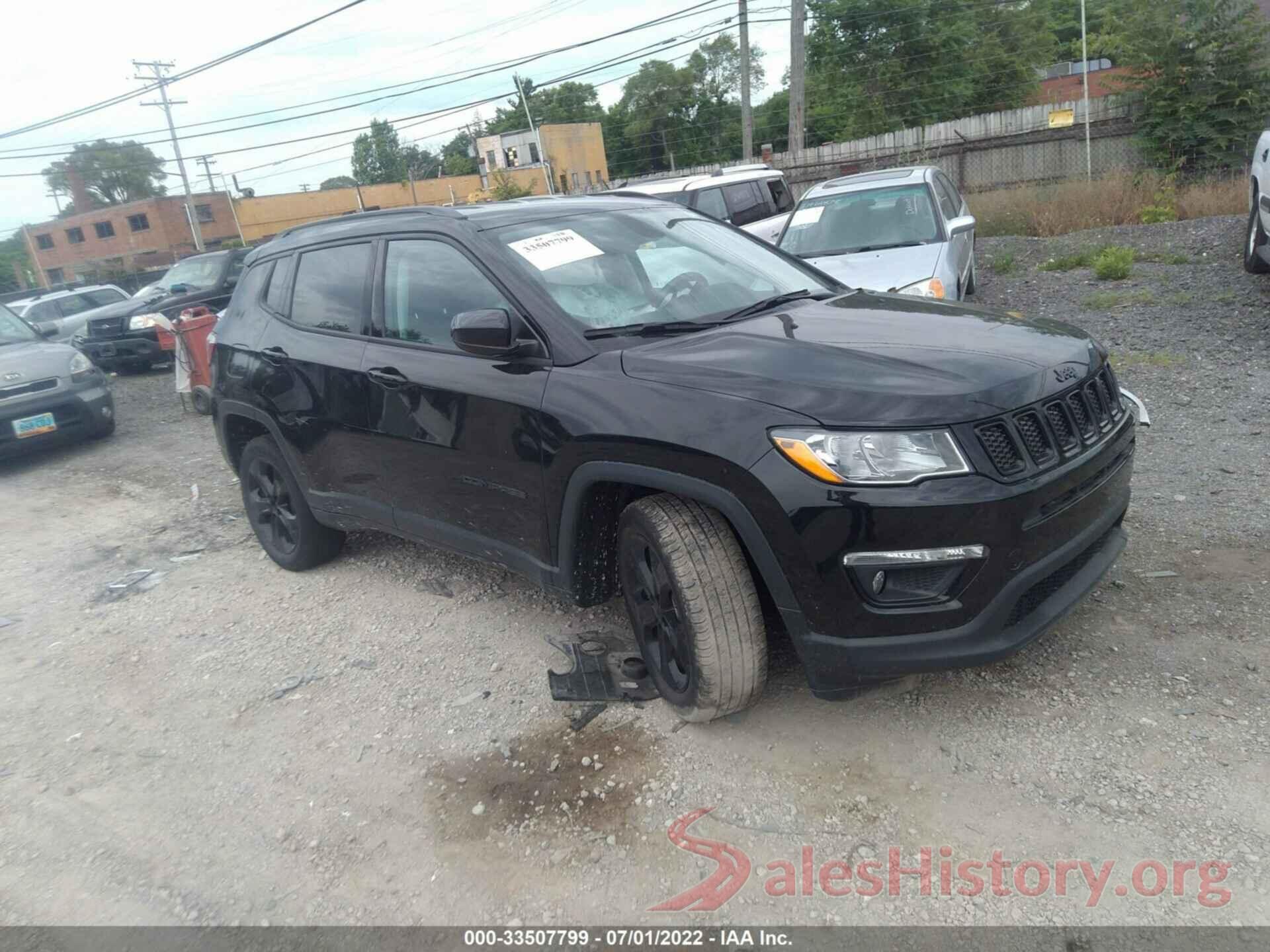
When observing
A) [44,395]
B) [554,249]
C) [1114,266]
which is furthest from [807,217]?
[44,395]

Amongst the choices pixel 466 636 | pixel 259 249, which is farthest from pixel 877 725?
pixel 259 249

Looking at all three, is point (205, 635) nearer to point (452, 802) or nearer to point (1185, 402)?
point (452, 802)

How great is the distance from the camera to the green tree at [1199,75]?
1645cm

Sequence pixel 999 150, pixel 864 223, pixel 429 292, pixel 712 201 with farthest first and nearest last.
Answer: pixel 999 150
pixel 712 201
pixel 864 223
pixel 429 292

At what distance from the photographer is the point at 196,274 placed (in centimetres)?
1362

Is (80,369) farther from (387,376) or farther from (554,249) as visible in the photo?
(554,249)

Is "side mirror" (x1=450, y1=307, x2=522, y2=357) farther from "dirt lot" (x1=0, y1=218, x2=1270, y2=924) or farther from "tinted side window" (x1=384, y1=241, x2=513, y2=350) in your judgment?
"dirt lot" (x1=0, y1=218, x2=1270, y2=924)

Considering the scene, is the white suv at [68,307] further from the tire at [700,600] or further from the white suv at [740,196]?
the tire at [700,600]

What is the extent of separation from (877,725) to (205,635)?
10.8ft

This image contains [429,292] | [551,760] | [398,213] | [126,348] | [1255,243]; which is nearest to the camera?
[551,760]

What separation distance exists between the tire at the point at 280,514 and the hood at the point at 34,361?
4702 millimetres

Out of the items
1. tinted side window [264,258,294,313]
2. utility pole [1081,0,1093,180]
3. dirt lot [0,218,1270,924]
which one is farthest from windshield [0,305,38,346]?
utility pole [1081,0,1093,180]

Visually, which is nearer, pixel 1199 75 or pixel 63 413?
pixel 63 413

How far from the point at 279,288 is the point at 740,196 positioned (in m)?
8.30
